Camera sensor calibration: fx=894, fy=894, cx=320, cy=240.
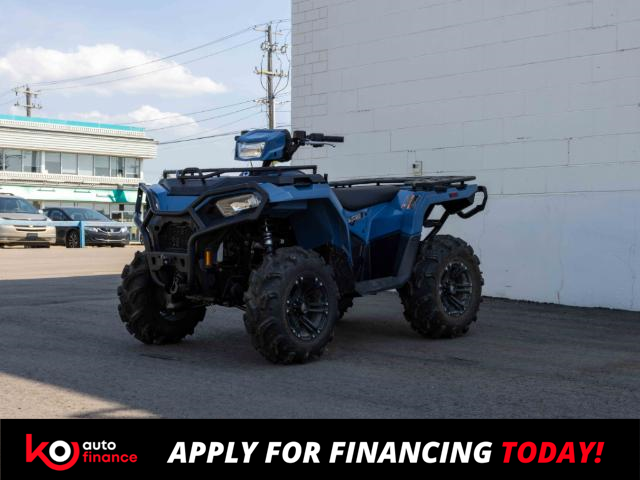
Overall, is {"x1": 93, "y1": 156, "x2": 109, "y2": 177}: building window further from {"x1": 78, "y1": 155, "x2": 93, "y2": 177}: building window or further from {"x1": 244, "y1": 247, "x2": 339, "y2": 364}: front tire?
{"x1": 244, "y1": 247, "x2": 339, "y2": 364}: front tire

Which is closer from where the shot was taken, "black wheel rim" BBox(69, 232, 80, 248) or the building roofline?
"black wheel rim" BBox(69, 232, 80, 248)

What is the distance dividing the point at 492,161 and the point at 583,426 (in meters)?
7.18

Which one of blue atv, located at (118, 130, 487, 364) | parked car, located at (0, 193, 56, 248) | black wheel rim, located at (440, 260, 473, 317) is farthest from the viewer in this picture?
parked car, located at (0, 193, 56, 248)

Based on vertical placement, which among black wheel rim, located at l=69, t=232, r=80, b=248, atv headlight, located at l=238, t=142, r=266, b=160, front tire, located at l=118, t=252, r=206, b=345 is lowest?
black wheel rim, located at l=69, t=232, r=80, b=248

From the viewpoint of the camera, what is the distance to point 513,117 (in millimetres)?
11250

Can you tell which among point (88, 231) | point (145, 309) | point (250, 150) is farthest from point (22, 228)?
point (250, 150)

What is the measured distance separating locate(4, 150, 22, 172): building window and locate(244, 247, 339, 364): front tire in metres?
57.1

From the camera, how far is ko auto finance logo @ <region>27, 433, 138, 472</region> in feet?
12.8

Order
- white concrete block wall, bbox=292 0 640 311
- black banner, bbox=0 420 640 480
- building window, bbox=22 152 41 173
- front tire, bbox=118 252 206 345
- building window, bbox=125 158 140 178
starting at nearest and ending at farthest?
black banner, bbox=0 420 640 480
front tire, bbox=118 252 206 345
white concrete block wall, bbox=292 0 640 311
building window, bbox=22 152 41 173
building window, bbox=125 158 140 178

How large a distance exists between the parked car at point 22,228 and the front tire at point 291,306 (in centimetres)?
2196

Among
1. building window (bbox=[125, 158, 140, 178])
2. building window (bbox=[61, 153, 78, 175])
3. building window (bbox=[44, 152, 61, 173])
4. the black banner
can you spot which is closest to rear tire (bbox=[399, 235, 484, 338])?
the black banner

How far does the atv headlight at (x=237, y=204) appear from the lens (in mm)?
6133

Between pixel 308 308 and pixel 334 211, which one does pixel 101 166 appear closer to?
pixel 334 211

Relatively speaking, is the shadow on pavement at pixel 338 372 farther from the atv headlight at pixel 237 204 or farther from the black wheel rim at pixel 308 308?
the atv headlight at pixel 237 204
